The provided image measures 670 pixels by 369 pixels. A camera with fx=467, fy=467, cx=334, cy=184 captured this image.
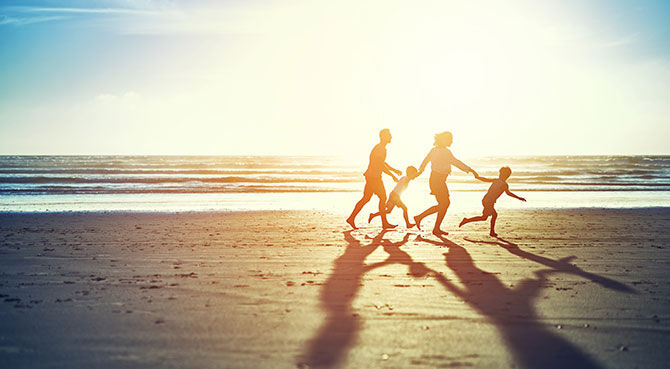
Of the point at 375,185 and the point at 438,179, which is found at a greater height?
the point at 438,179

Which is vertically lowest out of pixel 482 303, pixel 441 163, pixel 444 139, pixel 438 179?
pixel 482 303

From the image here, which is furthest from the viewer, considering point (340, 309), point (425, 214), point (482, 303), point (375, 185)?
point (375, 185)

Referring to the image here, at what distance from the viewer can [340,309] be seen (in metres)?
4.34

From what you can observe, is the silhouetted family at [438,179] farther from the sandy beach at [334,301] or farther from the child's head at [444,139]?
the sandy beach at [334,301]

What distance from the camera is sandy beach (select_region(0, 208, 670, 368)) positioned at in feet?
10.9

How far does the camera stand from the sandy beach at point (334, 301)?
3314 millimetres

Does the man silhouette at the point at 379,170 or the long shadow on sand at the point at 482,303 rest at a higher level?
the man silhouette at the point at 379,170

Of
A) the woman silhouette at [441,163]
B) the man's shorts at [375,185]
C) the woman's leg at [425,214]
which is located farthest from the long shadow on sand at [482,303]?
the man's shorts at [375,185]

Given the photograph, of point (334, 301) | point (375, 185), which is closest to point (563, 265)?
point (334, 301)

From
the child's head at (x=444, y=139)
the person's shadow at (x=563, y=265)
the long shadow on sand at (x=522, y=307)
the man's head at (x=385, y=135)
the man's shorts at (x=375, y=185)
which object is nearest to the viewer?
the long shadow on sand at (x=522, y=307)

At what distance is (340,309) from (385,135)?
5.53 meters

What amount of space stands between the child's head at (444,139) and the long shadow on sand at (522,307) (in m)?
2.48

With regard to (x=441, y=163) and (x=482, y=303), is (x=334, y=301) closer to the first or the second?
(x=482, y=303)

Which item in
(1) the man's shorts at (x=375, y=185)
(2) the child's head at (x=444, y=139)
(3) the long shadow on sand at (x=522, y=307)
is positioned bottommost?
(3) the long shadow on sand at (x=522, y=307)
